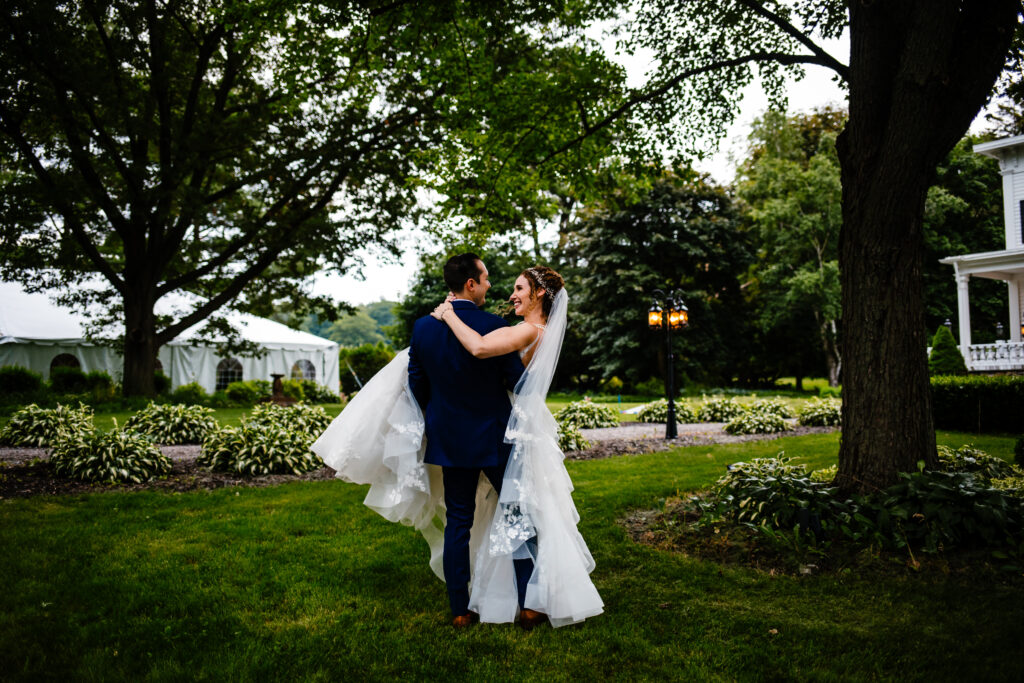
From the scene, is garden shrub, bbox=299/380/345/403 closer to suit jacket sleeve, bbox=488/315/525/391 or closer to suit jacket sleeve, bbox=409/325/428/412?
suit jacket sleeve, bbox=409/325/428/412

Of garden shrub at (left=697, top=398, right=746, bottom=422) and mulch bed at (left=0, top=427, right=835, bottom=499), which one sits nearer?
mulch bed at (left=0, top=427, right=835, bottom=499)

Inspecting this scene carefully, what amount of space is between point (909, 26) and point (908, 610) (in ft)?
13.7

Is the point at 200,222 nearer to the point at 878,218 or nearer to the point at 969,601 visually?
the point at 878,218

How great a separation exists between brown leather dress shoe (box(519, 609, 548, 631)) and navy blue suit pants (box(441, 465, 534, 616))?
9 centimetres

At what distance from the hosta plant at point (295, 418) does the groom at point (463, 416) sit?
22.3 ft

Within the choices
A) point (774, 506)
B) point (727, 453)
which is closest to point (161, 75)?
point (727, 453)

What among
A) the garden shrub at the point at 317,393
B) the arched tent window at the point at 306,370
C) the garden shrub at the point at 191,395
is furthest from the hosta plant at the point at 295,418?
the arched tent window at the point at 306,370

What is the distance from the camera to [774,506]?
4.56 meters

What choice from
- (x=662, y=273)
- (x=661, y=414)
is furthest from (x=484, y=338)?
(x=662, y=273)

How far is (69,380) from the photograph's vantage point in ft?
60.7

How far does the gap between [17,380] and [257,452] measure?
14187 millimetres

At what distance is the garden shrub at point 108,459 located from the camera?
22.4ft

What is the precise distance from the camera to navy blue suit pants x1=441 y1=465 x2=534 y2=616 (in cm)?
330

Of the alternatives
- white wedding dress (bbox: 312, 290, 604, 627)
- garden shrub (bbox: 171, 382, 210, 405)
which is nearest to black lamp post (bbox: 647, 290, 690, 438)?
white wedding dress (bbox: 312, 290, 604, 627)
